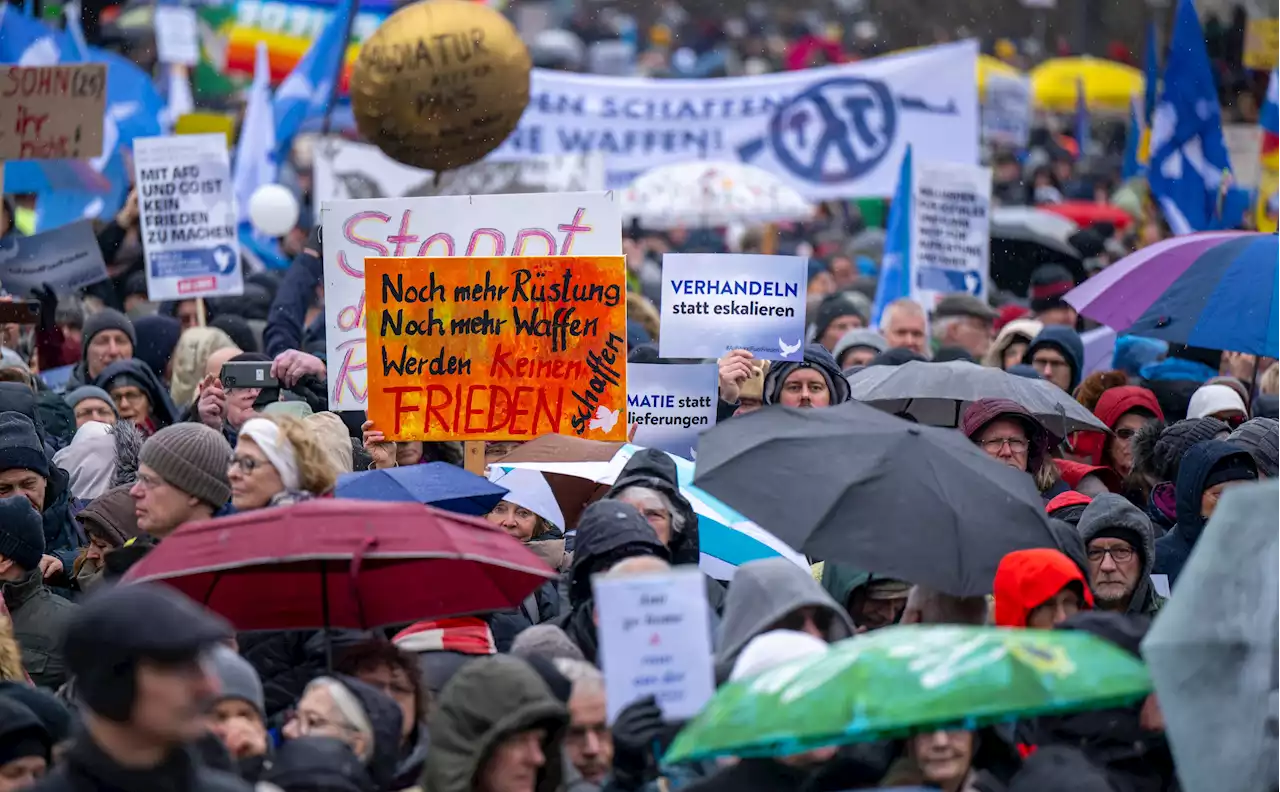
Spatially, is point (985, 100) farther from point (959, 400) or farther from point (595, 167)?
point (959, 400)

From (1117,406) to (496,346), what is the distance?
9.11 ft

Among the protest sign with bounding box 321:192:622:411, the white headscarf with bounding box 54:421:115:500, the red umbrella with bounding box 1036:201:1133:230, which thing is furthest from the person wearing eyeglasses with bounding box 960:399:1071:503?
the red umbrella with bounding box 1036:201:1133:230

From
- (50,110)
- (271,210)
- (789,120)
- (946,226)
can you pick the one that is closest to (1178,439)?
(946,226)

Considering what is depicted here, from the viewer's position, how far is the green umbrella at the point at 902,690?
3.70 meters

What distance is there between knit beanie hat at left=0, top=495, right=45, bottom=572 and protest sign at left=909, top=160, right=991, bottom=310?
20.9 ft

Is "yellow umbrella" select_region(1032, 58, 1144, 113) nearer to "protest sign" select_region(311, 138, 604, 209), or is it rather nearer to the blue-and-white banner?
the blue-and-white banner

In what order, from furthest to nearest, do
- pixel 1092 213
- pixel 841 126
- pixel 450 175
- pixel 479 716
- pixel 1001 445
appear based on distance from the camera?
1. pixel 1092 213
2. pixel 841 126
3. pixel 450 175
4. pixel 1001 445
5. pixel 479 716

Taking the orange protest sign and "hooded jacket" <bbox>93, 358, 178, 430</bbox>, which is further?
"hooded jacket" <bbox>93, 358, 178, 430</bbox>

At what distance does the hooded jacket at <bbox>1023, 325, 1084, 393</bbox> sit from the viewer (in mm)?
8977

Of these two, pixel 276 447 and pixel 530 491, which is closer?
pixel 276 447

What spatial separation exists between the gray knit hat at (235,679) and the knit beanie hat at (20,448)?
93.1 inches

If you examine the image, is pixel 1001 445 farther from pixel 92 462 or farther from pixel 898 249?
pixel 898 249

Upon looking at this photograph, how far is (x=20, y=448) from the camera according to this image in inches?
259

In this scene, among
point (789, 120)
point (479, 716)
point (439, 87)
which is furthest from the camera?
point (789, 120)
